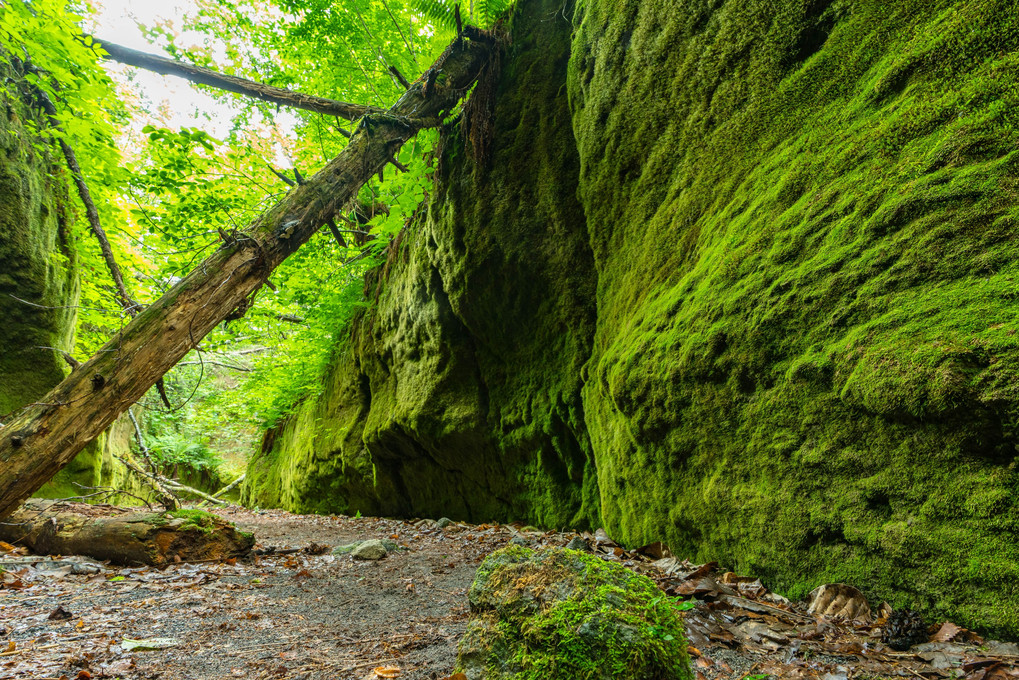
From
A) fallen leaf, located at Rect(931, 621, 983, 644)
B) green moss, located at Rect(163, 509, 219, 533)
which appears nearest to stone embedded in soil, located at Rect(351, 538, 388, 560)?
green moss, located at Rect(163, 509, 219, 533)

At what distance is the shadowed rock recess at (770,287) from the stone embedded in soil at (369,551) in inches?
65.9

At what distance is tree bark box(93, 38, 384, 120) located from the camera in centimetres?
562

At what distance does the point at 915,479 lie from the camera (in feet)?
5.98

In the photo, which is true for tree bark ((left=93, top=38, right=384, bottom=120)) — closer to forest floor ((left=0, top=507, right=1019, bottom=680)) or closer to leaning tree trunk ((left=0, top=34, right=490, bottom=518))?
leaning tree trunk ((left=0, top=34, right=490, bottom=518))

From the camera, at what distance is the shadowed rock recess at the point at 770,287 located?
1.76 meters

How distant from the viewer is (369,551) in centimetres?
429

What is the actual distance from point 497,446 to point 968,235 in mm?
4625

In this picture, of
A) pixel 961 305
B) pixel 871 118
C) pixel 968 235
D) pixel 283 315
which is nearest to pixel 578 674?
pixel 961 305

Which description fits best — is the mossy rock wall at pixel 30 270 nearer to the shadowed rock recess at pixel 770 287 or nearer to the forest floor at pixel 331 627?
the forest floor at pixel 331 627

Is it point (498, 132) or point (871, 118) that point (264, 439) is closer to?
point (498, 132)

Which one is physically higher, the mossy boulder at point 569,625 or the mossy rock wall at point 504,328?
the mossy rock wall at point 504,328

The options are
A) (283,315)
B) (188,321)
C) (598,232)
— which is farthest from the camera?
(283,315)

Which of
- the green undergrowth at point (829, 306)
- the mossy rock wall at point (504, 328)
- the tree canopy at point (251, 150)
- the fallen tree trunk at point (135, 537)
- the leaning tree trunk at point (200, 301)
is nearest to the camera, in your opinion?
the green undergrowth at point (829, 306)

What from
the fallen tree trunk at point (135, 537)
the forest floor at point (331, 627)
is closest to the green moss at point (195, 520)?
the fallen tree trunk at point (135, 537)
